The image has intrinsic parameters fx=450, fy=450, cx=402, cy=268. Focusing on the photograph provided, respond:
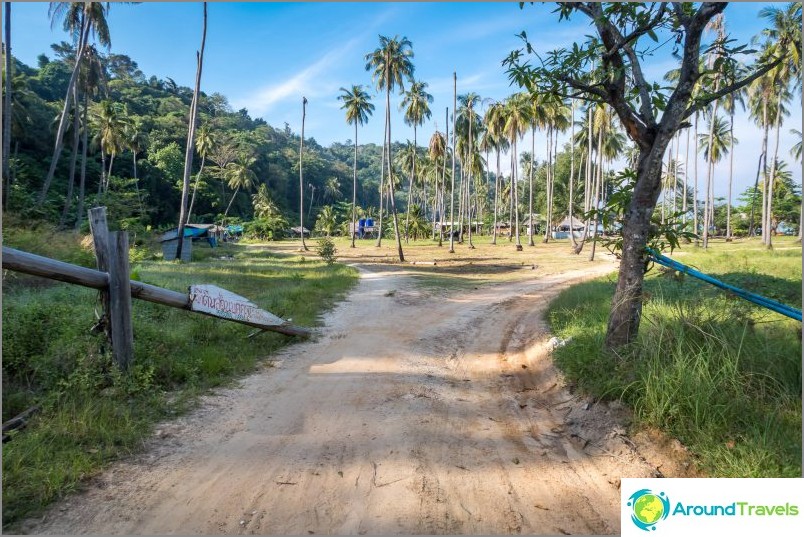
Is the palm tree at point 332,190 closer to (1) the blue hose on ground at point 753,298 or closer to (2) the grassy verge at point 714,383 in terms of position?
(2) the grassy verge at point 714,383

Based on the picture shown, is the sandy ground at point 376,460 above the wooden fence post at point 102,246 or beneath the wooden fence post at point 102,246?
beneath

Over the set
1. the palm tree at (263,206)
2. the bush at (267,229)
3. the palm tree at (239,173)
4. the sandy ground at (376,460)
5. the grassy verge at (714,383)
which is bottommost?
the sandy ground at (376,460)

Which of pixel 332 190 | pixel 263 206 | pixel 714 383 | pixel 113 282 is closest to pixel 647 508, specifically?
pixel 714 383

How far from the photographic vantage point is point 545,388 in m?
5.77

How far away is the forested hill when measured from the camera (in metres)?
36.1

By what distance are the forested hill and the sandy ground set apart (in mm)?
25624

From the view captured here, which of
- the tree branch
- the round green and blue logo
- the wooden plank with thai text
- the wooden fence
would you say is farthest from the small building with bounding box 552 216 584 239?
the round green and blue logo

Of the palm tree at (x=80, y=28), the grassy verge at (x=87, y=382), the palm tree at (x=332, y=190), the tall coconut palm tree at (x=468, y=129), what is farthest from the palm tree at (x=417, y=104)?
the palm tree at (x=332, y=190)

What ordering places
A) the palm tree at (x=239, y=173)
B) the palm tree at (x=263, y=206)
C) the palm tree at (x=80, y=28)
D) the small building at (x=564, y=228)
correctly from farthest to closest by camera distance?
the palm tree at (x=239, y=173), the small building at (x=564, y=228), the palm tree at (x=263, y=206), the palm tree at (x=80, y=28)

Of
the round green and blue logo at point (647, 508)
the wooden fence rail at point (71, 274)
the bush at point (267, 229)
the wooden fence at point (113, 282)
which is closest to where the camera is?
the round green and blue logo at point (647, 508)

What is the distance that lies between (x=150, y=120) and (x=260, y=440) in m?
77.1

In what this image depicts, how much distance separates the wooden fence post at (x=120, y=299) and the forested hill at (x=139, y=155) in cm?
2407

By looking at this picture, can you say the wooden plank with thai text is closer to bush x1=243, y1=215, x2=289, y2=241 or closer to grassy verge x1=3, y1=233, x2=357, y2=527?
grassy verge x1=3, y1=233, x2=357, y2=527

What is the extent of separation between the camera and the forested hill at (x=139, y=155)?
36.1 meters
